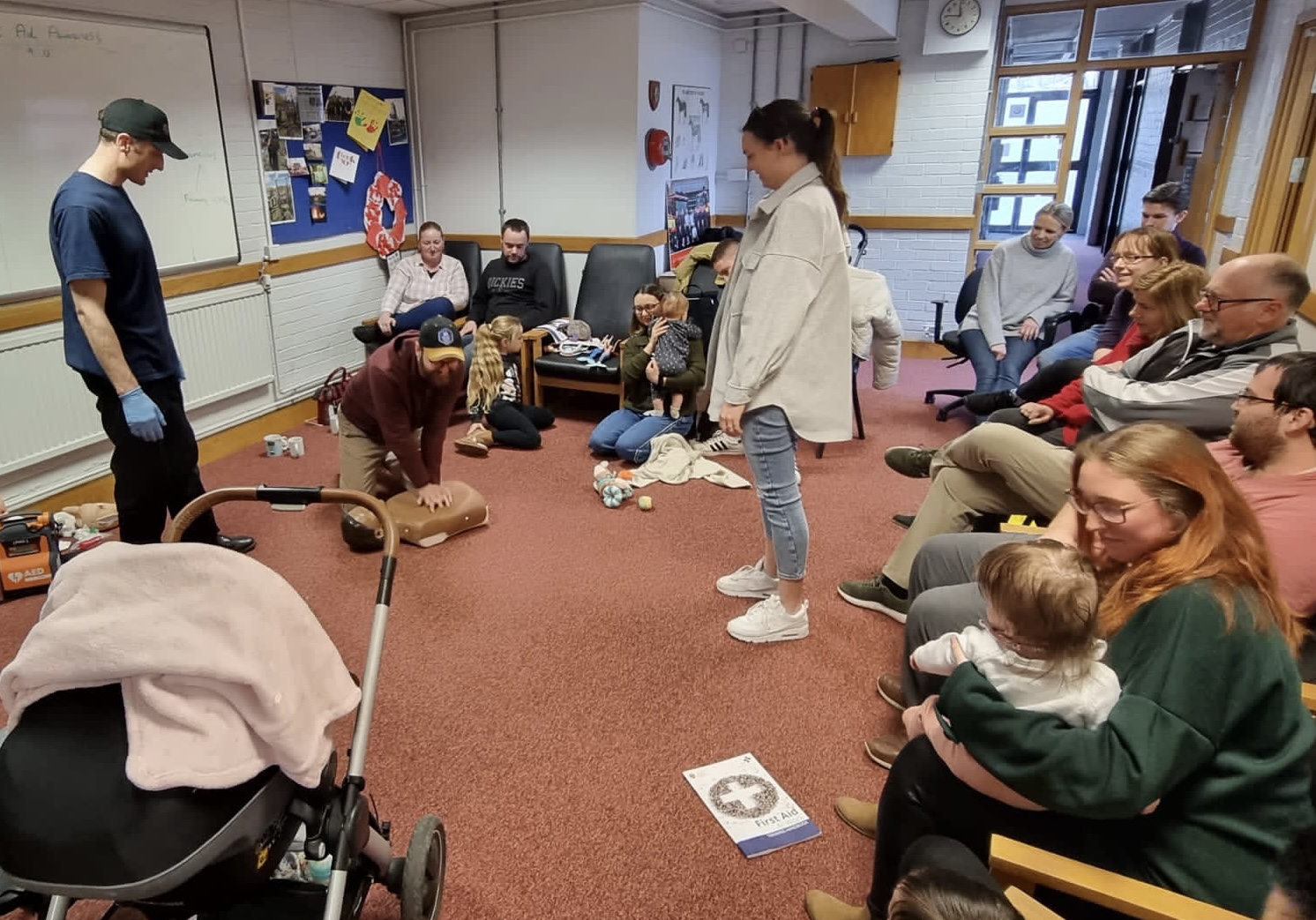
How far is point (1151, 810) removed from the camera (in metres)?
1.14

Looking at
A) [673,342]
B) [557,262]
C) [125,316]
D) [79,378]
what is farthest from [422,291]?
[125,316]

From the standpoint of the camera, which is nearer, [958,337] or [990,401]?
[990,401]

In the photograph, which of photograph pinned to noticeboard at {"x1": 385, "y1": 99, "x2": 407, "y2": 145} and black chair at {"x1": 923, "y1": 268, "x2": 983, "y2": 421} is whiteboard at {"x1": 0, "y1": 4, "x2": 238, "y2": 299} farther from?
black chair at {"x1": 923, "y1": 268, "x2": 983, "y2": 421}

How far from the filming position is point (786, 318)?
2.10 metres

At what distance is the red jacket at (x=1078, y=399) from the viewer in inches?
110

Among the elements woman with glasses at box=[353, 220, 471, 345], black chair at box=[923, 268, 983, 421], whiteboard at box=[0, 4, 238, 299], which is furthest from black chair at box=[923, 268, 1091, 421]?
whiteboard at box=[0, 4, 238, 299]

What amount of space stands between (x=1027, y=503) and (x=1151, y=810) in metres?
1.37

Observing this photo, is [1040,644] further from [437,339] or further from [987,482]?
[437,339]

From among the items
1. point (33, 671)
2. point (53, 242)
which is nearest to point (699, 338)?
point (53, 242)

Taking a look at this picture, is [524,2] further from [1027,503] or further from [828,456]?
[1027,503]

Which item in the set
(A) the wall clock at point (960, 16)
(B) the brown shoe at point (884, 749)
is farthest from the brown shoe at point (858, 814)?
(A) the wall clock at point (960, 16)

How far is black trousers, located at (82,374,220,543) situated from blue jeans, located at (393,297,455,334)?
210 centimetres

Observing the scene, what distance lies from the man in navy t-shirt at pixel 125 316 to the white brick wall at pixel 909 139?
4.68 m

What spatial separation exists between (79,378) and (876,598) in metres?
3.44
